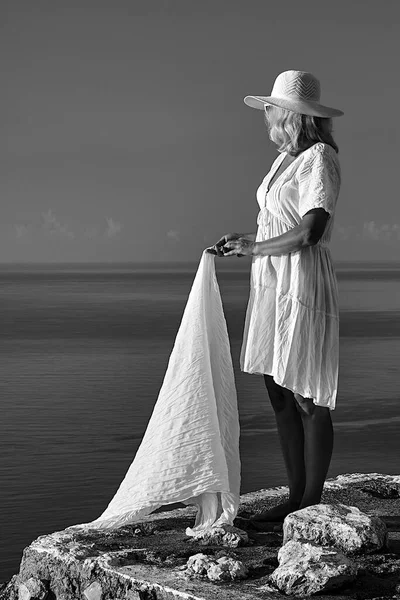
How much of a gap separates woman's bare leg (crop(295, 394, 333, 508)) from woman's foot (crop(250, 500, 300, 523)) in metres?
0.20

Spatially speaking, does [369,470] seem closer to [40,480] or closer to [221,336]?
[40,480]

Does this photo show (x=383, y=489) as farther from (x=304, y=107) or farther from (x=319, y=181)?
(x=304, y=107)

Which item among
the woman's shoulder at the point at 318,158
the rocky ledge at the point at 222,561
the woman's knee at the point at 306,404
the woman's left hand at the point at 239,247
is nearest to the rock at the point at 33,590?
the rocky ledge at the point at 222,561

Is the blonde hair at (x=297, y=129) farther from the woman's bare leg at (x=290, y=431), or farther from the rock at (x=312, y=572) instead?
the rock at (x=312, y=572)

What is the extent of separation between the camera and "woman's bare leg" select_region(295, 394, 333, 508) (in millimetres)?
3666

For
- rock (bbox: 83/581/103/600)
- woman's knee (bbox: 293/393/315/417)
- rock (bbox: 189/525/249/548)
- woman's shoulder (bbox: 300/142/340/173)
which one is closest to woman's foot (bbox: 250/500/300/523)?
rock (bbox: 189/525/249/548)

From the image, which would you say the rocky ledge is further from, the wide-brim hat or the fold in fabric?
the wide-brim hat

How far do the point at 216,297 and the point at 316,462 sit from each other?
72cm

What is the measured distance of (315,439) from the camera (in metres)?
3.66

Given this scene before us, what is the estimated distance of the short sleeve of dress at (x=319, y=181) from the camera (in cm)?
351

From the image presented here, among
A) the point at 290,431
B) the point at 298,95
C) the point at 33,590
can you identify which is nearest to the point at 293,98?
the point at 298,95

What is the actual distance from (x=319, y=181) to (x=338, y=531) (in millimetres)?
1153

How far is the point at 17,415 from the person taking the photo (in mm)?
8859

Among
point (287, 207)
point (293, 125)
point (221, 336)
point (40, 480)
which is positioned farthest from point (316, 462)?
point (40, 480)
